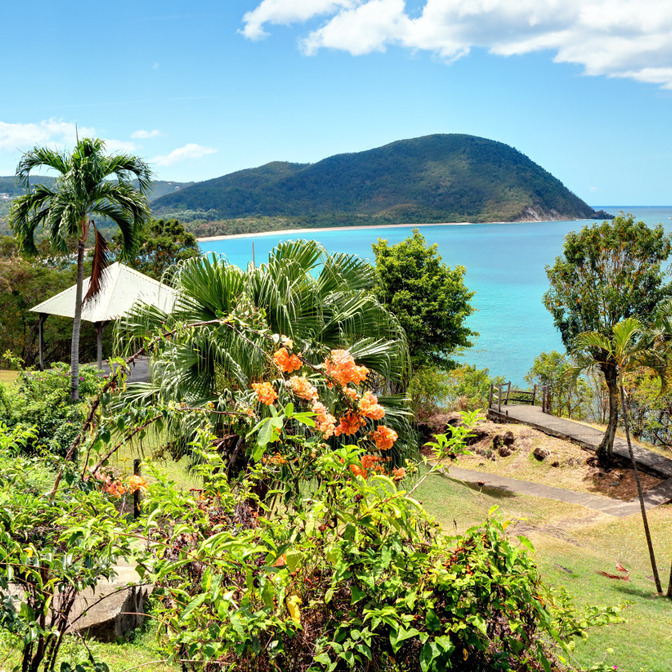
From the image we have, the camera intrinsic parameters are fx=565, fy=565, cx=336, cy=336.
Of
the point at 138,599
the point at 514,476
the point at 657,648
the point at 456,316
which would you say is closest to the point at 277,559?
the point at 138,599

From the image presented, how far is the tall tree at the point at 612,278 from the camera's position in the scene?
15.4m

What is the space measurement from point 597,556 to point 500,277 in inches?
3437

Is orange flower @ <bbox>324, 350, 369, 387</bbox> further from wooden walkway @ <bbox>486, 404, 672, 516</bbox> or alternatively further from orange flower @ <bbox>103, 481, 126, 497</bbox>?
wooden walkway @ <bbox>486, 404, 672, 516</bbox>

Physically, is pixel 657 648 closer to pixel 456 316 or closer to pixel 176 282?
pixel 176 282

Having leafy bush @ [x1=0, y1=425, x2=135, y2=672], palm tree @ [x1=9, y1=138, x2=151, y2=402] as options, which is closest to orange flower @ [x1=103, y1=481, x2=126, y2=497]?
leafy bush @ [x1=0, y1=425, x2=135, y2=672]

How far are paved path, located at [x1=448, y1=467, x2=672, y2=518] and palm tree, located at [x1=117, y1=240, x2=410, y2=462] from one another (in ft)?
23.0

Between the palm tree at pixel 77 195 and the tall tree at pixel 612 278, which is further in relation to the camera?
the tall tree at pixel 612 278

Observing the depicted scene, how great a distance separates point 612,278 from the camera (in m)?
15.7

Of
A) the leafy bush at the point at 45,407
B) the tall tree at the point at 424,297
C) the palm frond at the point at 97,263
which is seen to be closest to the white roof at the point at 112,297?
the palm frond at the point at 97,263

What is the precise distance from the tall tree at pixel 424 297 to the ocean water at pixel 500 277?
1.26 metres

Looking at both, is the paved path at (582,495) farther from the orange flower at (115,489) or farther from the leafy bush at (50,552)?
the leafy bush at (50,552)

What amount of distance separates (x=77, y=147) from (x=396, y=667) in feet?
37.7

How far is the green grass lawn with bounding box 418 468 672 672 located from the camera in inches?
247

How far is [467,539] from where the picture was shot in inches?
79.7
